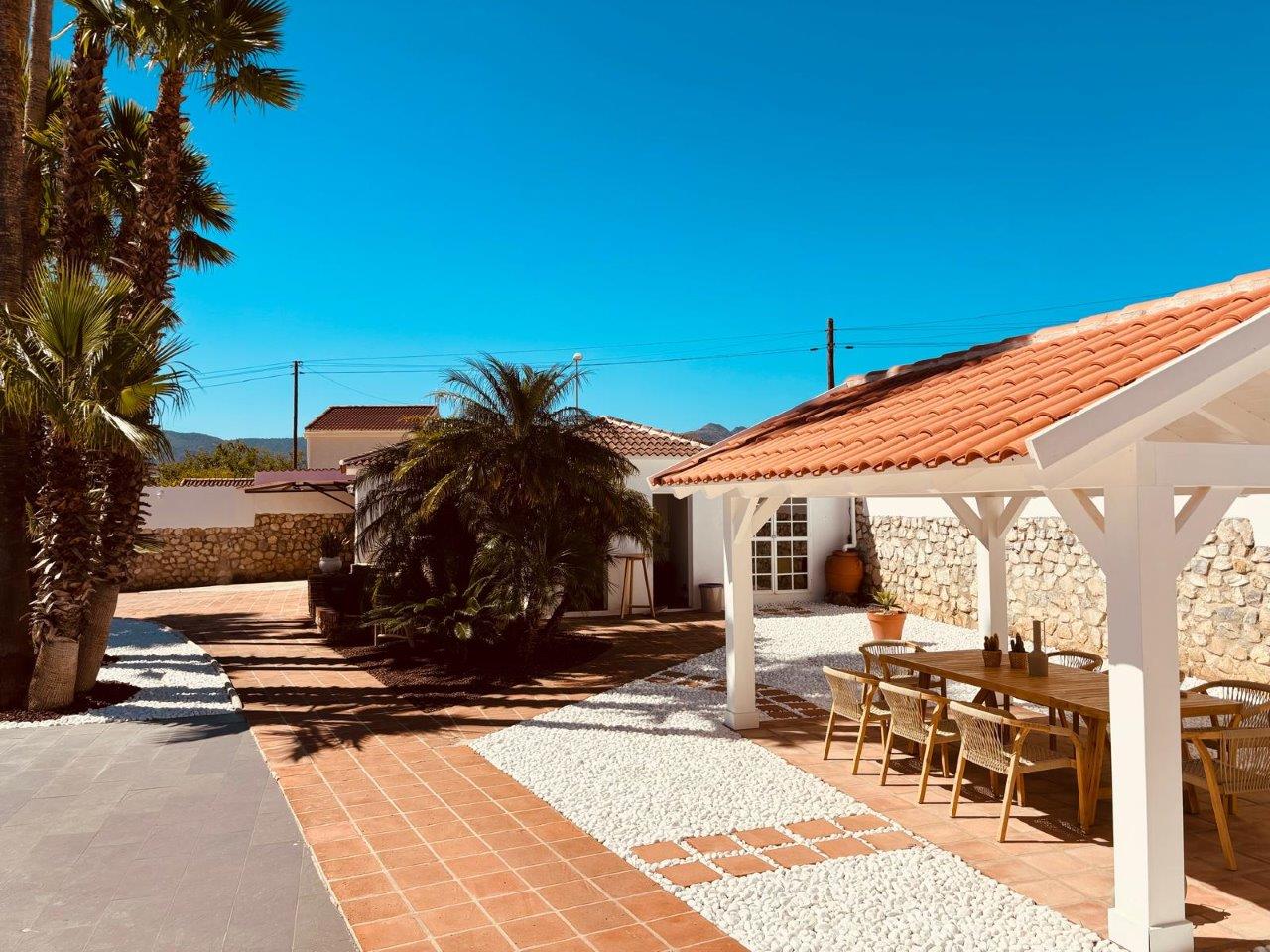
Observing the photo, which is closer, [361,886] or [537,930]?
[537,930]

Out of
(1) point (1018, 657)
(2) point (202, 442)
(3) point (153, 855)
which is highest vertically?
(2) point (202, 442)

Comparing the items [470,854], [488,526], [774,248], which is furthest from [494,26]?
[774,248]

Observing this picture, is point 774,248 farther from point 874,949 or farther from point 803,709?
point 874,949

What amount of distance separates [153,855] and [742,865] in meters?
3.86

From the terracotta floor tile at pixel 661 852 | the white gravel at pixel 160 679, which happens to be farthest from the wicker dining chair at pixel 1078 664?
the white gravel at pixel 160 679

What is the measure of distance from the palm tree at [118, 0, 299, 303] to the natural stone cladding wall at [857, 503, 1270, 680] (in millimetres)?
13191

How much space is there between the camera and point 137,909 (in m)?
4.72

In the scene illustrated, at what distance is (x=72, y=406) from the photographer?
8875 mm

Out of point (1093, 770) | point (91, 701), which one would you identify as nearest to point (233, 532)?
point (91, 701)

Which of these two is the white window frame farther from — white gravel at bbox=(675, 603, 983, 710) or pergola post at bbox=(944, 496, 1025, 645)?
pergola post at bbox=(944, 496, 1025, 645)

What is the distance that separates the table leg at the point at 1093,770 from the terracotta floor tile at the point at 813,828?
172cm

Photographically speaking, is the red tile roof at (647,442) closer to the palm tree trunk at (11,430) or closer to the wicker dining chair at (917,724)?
the palm tree trunk at (11,430)

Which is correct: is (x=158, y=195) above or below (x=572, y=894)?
above

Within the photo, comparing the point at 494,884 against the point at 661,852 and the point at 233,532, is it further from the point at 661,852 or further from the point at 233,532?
the point at 233,532
